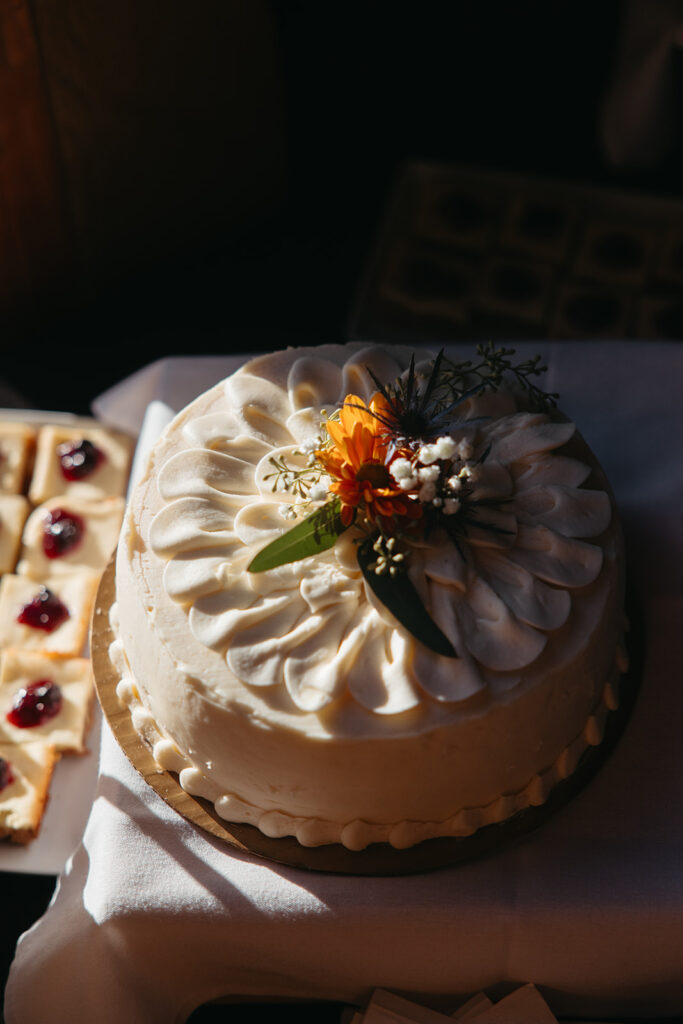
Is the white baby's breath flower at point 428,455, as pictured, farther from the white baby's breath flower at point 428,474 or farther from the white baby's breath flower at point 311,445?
the white baby's breath flower at point 311,445

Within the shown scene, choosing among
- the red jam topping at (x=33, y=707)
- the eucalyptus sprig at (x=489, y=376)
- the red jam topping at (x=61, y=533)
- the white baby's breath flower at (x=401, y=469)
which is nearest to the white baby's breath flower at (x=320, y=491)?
the white baby's breath flower at (x=401, y=469)

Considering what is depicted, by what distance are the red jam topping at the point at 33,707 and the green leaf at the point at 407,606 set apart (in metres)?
1.05

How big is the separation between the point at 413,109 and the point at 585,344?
2341 millimetres

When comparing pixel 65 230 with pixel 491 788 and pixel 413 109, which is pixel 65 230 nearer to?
pixel 413 109

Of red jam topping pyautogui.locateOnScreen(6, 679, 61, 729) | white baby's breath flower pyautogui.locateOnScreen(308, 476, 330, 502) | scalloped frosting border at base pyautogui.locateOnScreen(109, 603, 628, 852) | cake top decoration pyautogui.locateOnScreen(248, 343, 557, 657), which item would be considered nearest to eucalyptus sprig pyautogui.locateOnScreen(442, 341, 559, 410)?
cake top decoration pyautogui.locateOnScreen(248, 343, 557, 657)

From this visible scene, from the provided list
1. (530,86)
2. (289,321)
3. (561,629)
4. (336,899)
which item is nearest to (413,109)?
(530,86)

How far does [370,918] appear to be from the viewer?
1559 mm

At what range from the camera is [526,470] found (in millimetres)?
1702

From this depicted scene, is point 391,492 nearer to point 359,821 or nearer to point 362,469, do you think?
point 362,469

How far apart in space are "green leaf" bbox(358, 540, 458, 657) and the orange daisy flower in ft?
0.30

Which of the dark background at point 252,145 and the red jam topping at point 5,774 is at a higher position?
the dark background at point 252,145

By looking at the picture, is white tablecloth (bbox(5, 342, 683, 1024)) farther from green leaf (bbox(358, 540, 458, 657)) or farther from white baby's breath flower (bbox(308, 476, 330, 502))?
white baby's breath flower (bbox(308, 476, 330, 502))

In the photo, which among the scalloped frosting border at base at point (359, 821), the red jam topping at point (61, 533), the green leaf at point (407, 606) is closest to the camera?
the green leaf at point (407, 606)

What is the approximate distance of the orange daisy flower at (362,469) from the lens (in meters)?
1.51
